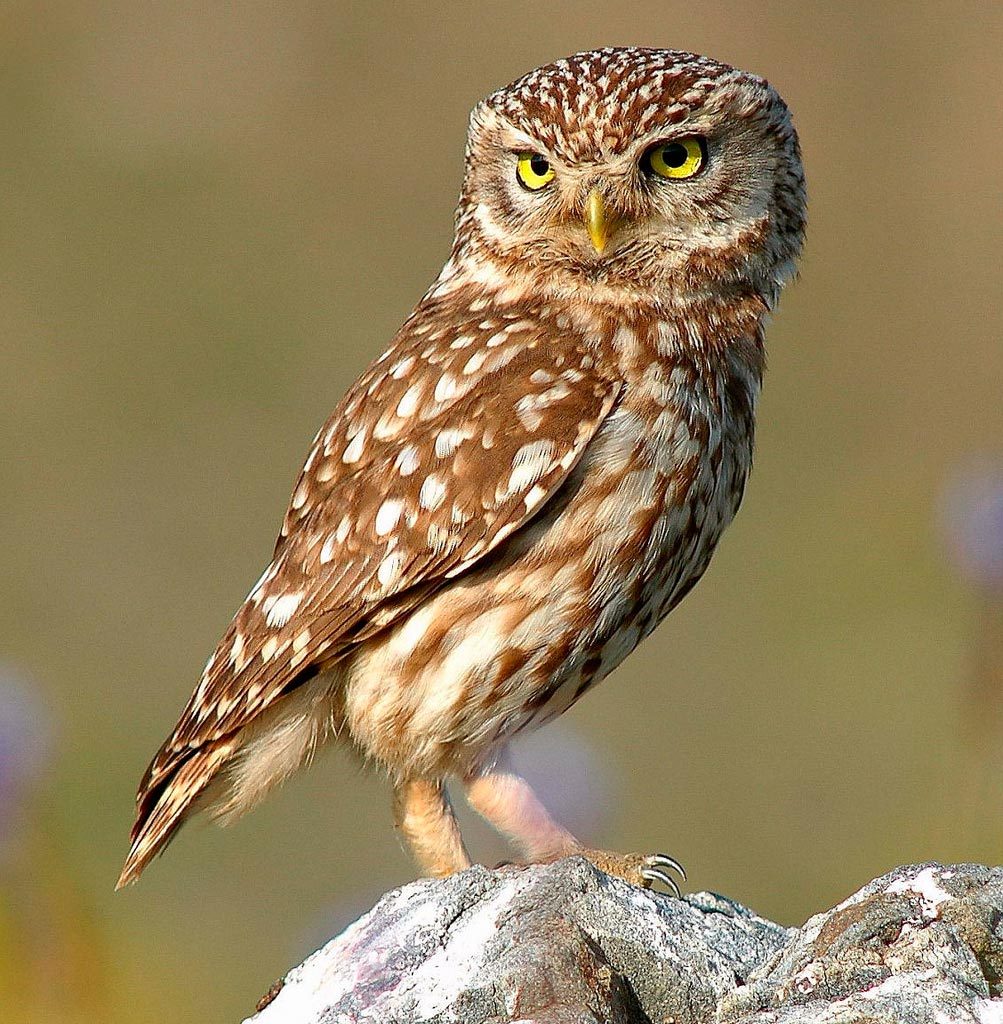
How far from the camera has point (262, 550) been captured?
9.96 metres

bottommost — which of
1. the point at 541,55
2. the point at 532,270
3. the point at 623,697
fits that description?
the point at 623,697

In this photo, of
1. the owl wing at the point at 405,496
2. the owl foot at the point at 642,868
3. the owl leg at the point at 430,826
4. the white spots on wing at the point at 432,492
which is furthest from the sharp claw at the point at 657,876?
the white spots on wing at the point at 432,492

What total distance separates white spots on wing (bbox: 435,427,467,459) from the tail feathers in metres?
0.73

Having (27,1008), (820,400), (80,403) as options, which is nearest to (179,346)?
(80,403)

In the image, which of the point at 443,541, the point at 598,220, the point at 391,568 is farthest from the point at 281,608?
the point at 598,220

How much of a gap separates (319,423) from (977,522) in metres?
6.86

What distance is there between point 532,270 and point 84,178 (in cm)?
1027

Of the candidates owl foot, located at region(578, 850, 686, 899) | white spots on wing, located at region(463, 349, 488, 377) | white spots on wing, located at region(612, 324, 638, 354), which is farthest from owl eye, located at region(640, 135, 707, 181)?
owl foot, located at region(578, 850, 686, 899)

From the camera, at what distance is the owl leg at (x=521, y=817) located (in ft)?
13.1

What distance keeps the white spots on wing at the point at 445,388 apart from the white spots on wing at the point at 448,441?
75 millimetres

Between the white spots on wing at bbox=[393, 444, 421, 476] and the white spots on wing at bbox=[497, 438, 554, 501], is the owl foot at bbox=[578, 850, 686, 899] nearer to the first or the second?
the white spots on wing at bbox=[497, 438, 554, 501]

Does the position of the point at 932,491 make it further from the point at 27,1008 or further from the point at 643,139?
the point at 27,1008

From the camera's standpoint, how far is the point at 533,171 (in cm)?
417

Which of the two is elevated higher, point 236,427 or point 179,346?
point 179,346
